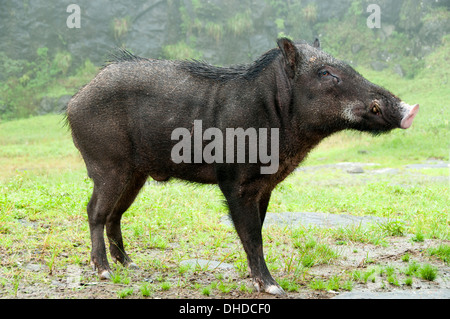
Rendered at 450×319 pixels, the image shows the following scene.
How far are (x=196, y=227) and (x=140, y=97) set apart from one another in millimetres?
2367

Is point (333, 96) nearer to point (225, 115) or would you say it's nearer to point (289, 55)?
point (289, 55)

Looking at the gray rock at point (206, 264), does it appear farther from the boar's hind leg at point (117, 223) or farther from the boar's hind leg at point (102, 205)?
the boar's hind leg at point (102, 205)

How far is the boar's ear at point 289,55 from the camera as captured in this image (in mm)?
4449

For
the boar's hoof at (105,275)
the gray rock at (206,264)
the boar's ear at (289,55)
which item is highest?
the boar's ear at (289,55)

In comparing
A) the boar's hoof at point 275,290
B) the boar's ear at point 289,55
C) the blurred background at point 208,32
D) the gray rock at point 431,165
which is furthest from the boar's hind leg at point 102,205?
the blurred background at point 208,32

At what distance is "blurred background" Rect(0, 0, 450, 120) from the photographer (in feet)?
101

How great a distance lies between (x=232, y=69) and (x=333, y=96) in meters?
1.03

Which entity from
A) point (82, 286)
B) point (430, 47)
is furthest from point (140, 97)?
point (430, 47)

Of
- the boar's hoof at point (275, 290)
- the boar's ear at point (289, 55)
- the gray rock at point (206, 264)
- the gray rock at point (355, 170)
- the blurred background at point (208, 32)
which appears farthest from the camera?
the blurred background at point (208, 32)

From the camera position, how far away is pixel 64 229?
6242 mm

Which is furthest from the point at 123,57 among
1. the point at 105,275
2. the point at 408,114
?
the point at 408,114

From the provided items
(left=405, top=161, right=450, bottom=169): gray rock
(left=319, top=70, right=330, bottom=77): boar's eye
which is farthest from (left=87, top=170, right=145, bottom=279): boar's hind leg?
(left=405, top=161, right=450, bottom=169): gray rock

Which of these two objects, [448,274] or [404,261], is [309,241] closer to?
[404,261]

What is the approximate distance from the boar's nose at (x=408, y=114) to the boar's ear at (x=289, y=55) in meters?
1.00
